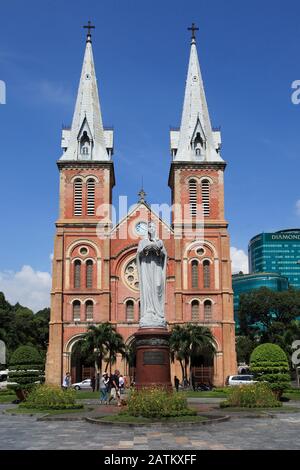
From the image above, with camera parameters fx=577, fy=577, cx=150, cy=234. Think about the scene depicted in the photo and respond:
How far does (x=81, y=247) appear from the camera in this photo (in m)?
52.6

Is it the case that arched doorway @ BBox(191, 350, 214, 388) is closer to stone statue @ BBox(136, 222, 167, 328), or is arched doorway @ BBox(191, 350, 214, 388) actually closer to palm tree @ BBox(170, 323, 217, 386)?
palm tree @ BBox(170, 323, 217, 386)

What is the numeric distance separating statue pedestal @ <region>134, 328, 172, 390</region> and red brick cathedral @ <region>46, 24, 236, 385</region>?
28678 millimetres

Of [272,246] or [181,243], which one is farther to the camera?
[272,246]

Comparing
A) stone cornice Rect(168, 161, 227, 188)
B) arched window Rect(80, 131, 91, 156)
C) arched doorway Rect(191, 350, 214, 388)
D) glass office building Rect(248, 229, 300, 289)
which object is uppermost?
glass office building Rect(248, 229, 300, 289)

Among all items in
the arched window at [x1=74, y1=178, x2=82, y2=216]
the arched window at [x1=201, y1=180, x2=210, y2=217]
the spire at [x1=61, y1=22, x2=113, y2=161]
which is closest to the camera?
the arched window at [x1=74, y1=178, x2=82, y2=216]

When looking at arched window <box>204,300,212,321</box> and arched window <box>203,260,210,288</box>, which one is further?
arched window <box>203,260,210,288</box>

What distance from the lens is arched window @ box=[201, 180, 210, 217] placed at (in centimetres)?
5397

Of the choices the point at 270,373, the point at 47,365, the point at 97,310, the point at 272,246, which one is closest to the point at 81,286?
the point at 97,310

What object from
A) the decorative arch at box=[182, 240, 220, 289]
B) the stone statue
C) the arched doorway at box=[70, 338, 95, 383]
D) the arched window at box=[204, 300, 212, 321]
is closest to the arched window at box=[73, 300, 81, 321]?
the arched doorway at box=[70, 338, 95, 383]

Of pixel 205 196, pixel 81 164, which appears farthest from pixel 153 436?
pixel 81 164

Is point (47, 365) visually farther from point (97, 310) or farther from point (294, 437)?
point (294, 437)

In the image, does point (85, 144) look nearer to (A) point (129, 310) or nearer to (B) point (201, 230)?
(B) point (201, 230)

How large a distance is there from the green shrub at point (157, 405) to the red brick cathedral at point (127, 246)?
3200 cm
